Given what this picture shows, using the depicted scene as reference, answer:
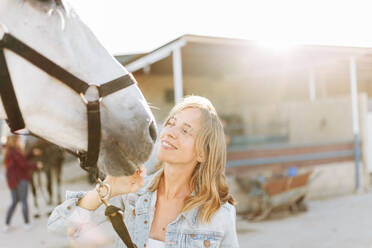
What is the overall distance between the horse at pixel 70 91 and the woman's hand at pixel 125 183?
0.09ft

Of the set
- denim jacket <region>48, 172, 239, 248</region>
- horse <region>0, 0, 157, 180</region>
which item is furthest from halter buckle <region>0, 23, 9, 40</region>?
denim jacket <region>48, 172, 239, 248</region>

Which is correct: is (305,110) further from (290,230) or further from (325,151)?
(290,230)

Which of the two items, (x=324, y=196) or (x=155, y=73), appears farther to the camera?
(x=155, y=73)

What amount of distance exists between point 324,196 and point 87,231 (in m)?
6.33

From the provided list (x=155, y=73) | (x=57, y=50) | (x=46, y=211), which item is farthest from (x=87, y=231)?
(x=155, y=73)

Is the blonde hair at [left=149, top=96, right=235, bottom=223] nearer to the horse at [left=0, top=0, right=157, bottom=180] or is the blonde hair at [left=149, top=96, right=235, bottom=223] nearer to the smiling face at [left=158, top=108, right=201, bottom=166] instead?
the smiling face at [left=158, top=108, right=201, bottom=166]

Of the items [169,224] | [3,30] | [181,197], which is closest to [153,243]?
[169,224]

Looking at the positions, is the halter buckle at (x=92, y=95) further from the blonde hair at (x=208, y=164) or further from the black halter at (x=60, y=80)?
the blonde hair at (x=208, y=164)

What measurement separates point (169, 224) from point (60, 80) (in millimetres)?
640

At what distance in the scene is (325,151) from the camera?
711cm

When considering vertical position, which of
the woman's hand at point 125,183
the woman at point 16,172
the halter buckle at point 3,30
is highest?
the halter buckle at point 3,30

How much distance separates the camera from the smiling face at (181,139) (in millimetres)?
1447

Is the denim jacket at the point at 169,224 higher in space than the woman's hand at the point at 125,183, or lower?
lower

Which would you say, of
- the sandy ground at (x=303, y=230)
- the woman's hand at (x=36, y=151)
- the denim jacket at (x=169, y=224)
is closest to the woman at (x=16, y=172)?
the sandy ground at (x=303, y=230)
